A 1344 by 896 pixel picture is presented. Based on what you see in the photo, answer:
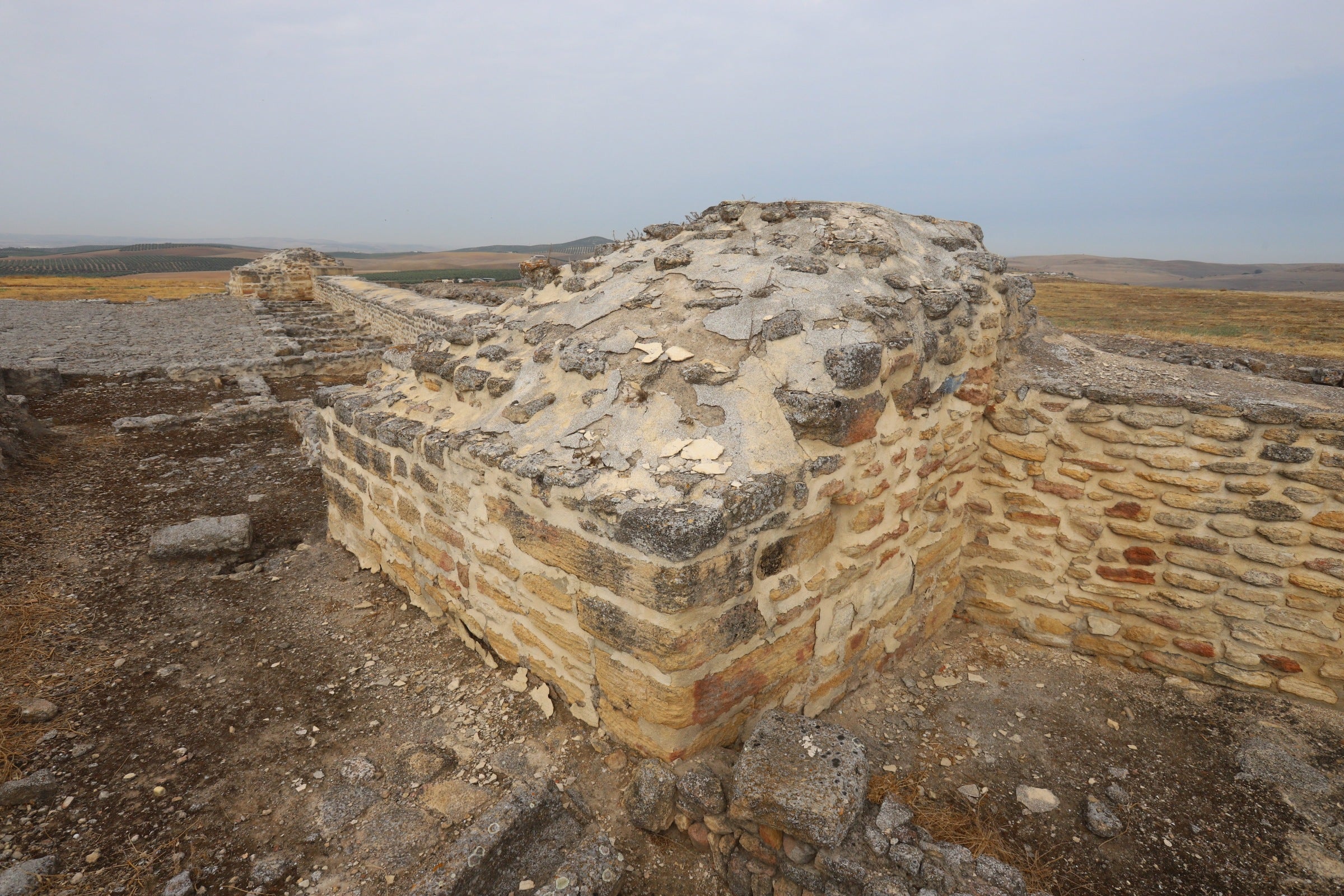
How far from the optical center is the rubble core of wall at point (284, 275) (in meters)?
22.6

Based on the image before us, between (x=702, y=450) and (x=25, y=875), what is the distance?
108 inches

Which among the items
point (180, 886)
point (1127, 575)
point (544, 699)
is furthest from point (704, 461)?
point (1127, 575)

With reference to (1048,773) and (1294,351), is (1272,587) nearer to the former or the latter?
(1048,773)

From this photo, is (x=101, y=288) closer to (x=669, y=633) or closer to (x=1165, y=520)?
(x=669, y=633)

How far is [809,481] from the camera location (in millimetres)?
2643

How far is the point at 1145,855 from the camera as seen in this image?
2.49m

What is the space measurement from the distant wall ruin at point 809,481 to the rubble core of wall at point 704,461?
15mm

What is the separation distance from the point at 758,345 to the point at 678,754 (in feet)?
5.92

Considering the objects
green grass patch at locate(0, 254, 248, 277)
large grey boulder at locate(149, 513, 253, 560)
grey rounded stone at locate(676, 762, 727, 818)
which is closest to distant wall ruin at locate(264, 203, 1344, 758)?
grey rounded stone at locate(676, 762, 727, 818)

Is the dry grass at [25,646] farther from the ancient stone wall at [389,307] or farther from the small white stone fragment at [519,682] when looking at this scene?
the ancient stone wall at [389,307]

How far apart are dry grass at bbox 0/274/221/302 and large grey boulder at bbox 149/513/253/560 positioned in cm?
2434

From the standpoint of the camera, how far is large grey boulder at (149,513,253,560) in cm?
430

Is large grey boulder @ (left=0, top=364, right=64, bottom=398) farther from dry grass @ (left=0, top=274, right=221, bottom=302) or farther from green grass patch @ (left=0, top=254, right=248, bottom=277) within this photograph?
green grass patch @ (left=0, top=254, right=248, bottom=277)

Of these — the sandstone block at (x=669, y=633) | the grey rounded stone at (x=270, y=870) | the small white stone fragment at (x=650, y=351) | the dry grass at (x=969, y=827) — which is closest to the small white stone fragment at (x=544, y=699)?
the sandstone block at (x=669, y=633)
